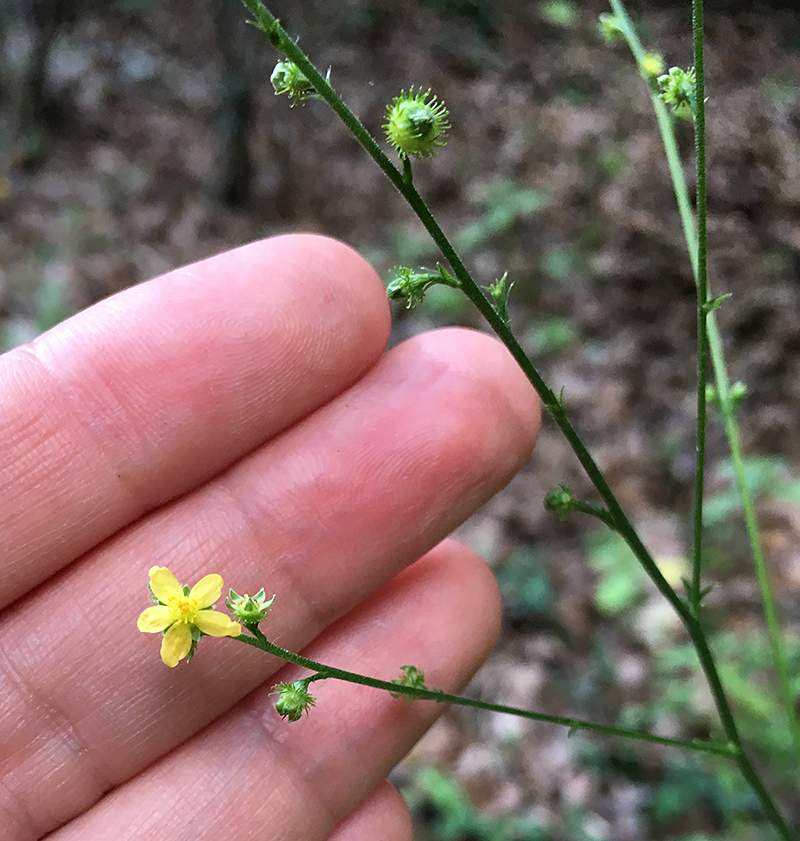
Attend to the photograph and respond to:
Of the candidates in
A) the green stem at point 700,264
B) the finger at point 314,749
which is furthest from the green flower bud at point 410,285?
the finger at point 314,749

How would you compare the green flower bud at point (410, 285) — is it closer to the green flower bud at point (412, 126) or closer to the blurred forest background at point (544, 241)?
the green flower bud at point (412, 126)

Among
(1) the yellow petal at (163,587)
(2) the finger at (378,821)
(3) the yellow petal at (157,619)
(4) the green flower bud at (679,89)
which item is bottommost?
(2) the finger at (378,821)

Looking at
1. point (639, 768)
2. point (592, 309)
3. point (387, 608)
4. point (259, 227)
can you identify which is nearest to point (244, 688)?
point (387, 608)

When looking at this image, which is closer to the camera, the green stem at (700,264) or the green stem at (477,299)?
the green stem at (477,299)

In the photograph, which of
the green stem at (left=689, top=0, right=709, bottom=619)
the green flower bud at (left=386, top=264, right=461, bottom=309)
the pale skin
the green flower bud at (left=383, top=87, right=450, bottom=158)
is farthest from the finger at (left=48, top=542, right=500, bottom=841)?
the green flower bud at (left=383, top=87, right=450, bottom=158)

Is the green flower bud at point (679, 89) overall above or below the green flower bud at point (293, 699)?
above

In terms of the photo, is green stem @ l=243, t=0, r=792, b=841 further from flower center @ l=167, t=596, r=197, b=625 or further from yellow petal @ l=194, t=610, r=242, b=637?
flower center @ l=167, t=596, r=197, b=625
